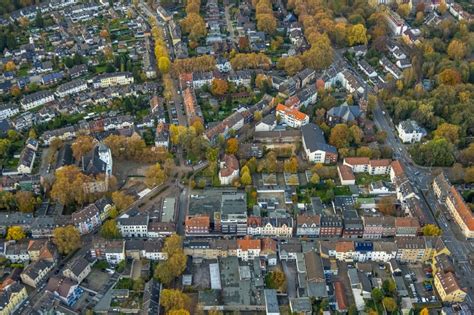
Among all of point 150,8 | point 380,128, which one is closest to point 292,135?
point 380,128

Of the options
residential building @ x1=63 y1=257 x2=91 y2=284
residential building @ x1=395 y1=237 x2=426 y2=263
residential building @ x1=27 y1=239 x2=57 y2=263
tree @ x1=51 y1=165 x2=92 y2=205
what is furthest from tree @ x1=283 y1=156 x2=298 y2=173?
residential building @ x1=27 y1=239 x2=57 y2=263

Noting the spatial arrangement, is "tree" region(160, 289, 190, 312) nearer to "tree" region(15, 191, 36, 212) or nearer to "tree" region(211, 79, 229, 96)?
"tree" region(15, 191, 36, 212)

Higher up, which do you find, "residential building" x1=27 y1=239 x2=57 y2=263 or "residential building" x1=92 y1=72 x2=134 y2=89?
"residential building" x1=27 y1=239 x2=57 y2=263

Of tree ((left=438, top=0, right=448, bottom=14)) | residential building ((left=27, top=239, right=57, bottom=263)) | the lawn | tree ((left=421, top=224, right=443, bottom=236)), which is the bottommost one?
tree ((left=438, top=0, right=448, bottom=14))

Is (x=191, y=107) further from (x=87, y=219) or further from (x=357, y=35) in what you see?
(x=357, y=35)

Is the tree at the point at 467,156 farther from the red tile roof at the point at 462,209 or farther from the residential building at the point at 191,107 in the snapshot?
the residential building at the point at 191,107
